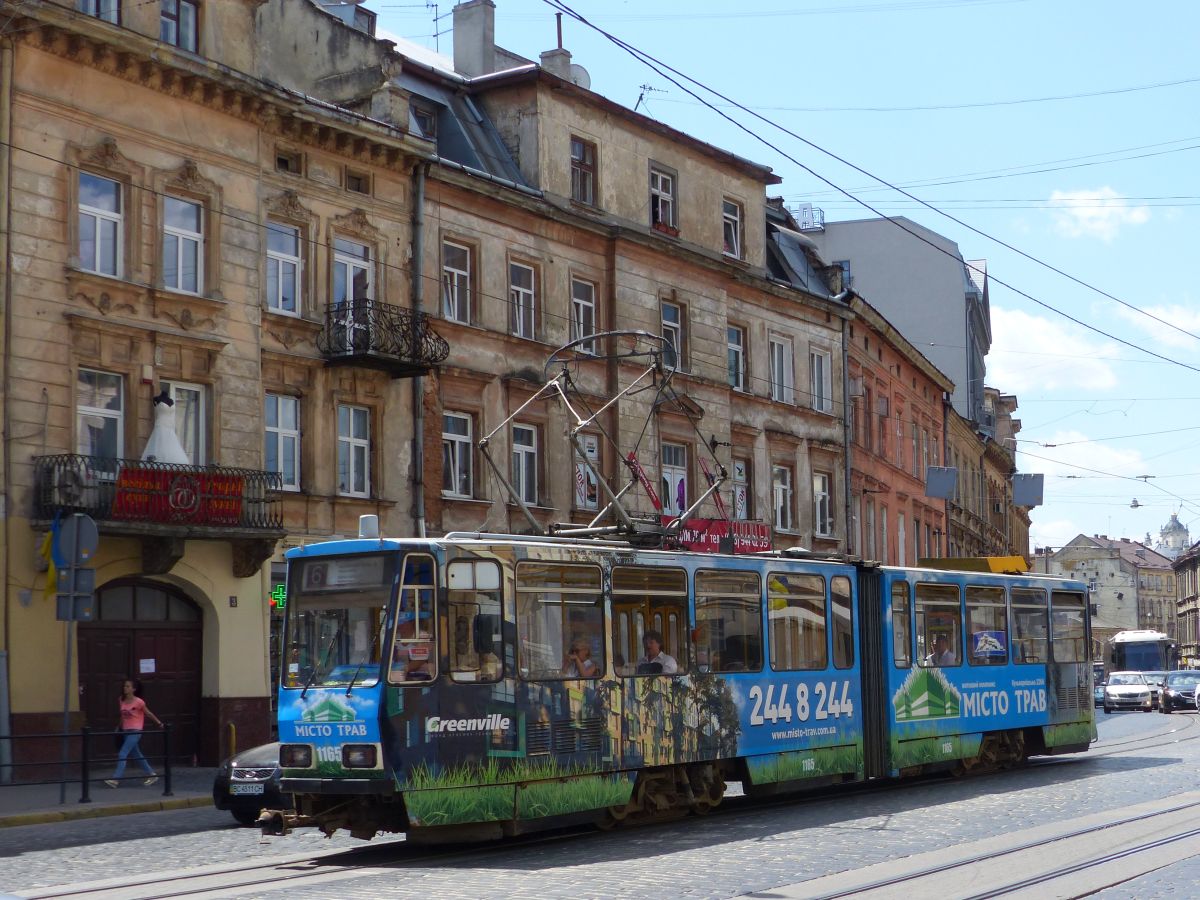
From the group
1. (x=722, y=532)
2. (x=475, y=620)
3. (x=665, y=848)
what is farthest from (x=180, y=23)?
(x=665, y=848)

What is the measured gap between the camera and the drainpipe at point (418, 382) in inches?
1121

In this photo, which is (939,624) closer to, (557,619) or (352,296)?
(557,619)

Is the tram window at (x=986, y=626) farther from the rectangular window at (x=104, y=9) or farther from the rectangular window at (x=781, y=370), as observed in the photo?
the rectangular window at (x=781, y=370)

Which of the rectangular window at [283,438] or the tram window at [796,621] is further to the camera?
the rectangular window at [283,438]

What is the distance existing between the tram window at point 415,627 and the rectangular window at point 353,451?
13571 millimetres

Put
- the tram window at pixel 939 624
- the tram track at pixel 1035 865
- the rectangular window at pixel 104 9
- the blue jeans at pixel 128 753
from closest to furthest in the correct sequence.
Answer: the tram track at pixel 1035 865 < the tram window at pixel 939 624 < the blue jeans at pixel 128 753 < the rectangular window at pixel 104 9

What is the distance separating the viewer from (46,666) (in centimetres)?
2227

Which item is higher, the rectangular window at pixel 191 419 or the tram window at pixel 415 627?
the rectangular window at pixel 191 419

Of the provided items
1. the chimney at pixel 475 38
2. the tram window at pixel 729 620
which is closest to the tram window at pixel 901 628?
the tram window at pixel 729 620

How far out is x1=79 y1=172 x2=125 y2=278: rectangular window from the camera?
23422 mm

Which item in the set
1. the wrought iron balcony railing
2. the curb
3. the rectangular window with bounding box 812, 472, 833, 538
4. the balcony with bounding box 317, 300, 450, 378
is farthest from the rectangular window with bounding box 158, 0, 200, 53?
the rectangular window with bounding box 812, 472, 833, 538

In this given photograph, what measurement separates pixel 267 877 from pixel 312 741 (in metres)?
1.57

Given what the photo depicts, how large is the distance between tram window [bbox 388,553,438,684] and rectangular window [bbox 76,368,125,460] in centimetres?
1043

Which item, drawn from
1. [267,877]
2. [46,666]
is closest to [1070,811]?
[267,877]
